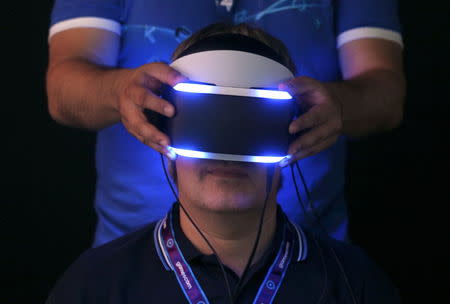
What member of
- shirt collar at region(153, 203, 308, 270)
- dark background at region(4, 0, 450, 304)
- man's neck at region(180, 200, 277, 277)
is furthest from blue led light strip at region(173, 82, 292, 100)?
dark background at region(4, 0, 450, 304)

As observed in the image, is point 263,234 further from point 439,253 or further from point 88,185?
point 439,253

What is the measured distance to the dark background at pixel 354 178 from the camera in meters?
1.88

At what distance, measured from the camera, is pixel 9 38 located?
1.82 metres

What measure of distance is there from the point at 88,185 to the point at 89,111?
3.03 ft

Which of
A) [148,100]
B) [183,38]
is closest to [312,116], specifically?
[148,100]

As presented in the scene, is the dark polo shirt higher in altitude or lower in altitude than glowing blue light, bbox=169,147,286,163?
lower

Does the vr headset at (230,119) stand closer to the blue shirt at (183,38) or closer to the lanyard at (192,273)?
the lanyard at (192,273)

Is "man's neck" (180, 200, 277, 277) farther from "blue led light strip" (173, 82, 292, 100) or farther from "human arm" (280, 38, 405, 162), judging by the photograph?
"blue led light strip" (173, 82, 292, 100)

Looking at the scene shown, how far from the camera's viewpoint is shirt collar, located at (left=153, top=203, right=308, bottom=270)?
3.54 feet

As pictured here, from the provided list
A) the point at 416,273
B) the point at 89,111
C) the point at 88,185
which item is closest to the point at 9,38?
the point at 88,185

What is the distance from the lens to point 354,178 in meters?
2.07

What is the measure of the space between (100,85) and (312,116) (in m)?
0.48

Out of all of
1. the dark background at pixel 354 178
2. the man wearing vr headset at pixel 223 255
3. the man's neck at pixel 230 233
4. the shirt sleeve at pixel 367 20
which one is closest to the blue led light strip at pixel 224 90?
the man wearing vr headset at pixel 223 255

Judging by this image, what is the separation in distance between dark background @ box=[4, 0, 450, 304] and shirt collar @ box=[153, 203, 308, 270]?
3.02 feet
